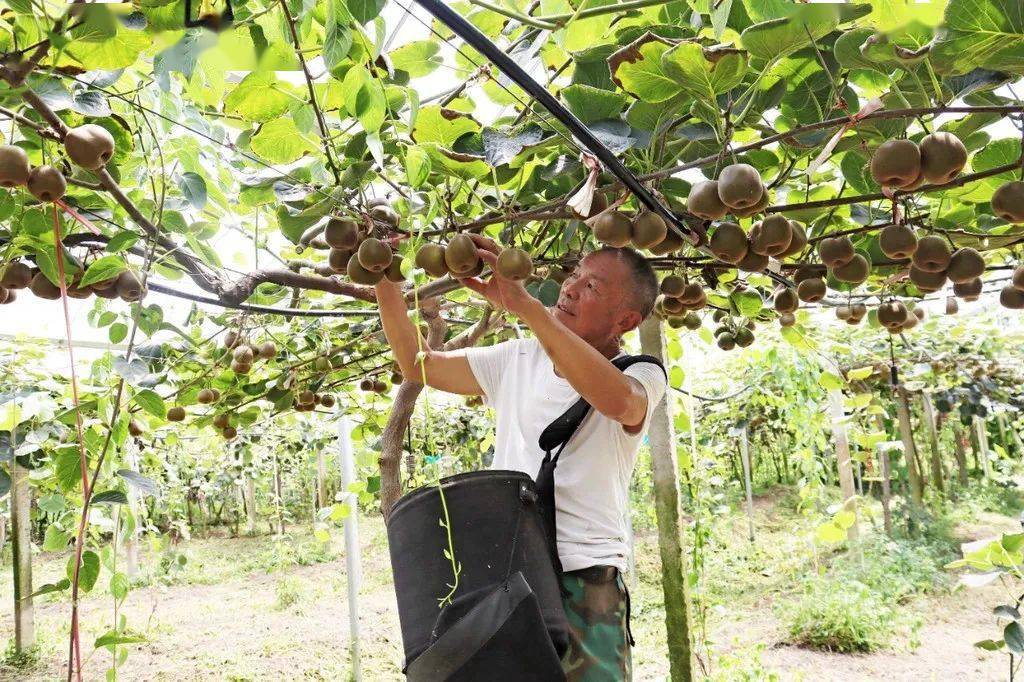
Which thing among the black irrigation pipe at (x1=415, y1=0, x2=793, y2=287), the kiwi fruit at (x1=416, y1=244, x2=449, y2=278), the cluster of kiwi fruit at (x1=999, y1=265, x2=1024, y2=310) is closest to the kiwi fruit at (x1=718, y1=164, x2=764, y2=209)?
the black irrigation pipe at (x1=415, y1=0, x2=793, y2=287)

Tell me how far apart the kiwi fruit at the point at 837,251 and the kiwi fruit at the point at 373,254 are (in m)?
0.93

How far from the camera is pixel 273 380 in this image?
2.96m

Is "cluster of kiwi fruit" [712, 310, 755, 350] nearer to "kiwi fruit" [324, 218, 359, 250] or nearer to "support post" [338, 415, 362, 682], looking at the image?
"kiwi fruit" [324, 218, 359, 250]

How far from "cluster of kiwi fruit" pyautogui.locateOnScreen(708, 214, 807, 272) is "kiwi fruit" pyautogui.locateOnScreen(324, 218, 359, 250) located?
66 centimetres

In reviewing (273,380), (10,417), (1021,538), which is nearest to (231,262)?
(273,380)

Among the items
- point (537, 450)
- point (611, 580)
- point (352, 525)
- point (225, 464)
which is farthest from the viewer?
point (225, 464)

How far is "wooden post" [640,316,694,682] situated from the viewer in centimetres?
261

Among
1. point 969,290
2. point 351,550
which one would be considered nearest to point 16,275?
point 969,290

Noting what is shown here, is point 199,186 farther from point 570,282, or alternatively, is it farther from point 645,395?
point 645,395

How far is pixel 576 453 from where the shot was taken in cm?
160

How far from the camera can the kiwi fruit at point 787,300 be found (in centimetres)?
190

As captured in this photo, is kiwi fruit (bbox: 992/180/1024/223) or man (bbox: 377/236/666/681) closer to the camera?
kiwi fruit (bbox: 992/180/1024/223)

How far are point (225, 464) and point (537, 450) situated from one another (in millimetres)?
12246

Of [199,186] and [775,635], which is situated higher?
[199,186]
